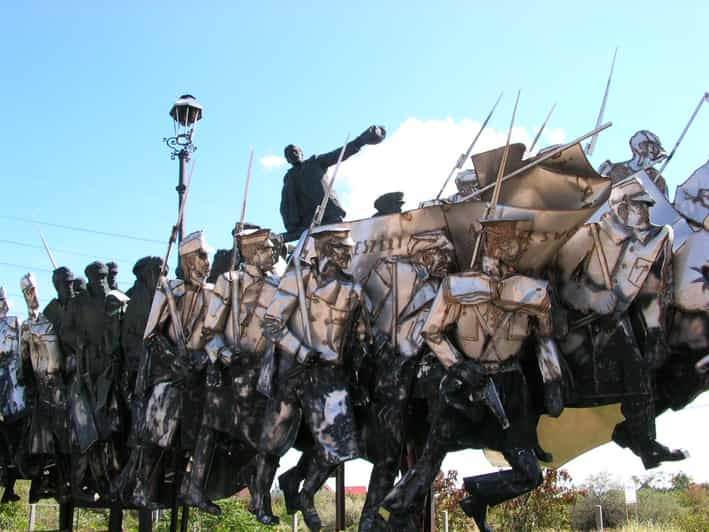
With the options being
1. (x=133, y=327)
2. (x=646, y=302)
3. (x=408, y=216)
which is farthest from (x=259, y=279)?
(x=646, y=302)

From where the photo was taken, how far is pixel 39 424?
38.1ft

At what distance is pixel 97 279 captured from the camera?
36.9 ft

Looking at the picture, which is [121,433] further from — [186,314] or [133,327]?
[186,314]

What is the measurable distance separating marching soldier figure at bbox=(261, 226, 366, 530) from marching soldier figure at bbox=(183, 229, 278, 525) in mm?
471

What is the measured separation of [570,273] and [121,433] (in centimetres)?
540

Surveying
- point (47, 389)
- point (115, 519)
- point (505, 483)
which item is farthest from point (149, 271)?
point (505, 483)

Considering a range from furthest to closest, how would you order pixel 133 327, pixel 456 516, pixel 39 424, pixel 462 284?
pixel 456 516 < pixel 39 424 < pixel 133 327 < pixel 462 284

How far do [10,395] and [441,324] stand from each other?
6629mm

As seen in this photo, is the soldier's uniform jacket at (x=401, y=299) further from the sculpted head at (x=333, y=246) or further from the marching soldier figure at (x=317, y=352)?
the sculpted head at (x=333, y=246)

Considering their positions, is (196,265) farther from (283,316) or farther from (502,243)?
(502,243)

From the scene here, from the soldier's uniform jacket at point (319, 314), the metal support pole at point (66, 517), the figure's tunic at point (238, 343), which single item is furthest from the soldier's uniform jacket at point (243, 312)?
the metal support pole at point (66, 517)

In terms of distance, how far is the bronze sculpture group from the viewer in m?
7.69

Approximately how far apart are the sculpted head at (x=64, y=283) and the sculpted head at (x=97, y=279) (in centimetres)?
38

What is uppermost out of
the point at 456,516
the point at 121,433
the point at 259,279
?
the point at 259,279
